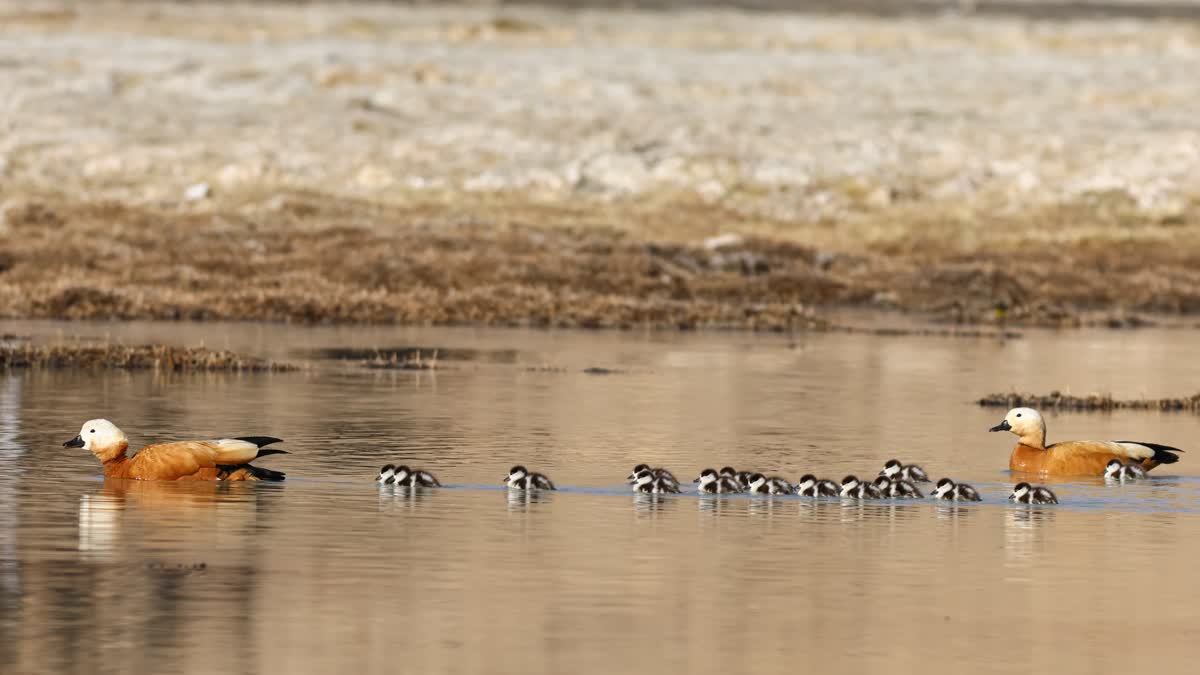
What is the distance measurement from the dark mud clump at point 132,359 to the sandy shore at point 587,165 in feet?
37.0

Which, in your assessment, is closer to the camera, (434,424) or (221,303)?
(434,424)

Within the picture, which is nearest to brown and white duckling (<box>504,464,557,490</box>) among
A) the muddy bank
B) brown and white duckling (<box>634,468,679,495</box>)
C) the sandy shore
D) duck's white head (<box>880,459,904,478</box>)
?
brown and white duckling (<box>634,468,679,495</box>)

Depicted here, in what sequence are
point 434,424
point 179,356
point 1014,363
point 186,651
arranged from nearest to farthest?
1. point 186,651
2. point 434,424
3. point 179,356
4. point 1014,363

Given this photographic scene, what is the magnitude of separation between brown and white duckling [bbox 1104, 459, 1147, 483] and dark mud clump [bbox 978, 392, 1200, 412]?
8670 mm

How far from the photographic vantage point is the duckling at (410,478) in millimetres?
22984

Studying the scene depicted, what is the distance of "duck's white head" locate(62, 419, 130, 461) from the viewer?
22.9 m

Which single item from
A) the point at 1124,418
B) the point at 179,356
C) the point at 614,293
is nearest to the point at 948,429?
the point at 1124,418

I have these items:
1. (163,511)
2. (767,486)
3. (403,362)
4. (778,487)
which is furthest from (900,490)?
(403,362)

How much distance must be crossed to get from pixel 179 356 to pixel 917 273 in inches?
1131

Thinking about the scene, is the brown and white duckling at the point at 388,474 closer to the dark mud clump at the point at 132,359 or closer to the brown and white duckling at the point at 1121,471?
the brown and white duckling at the point at 1121,471

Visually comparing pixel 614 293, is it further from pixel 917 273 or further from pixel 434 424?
pixel 434 424

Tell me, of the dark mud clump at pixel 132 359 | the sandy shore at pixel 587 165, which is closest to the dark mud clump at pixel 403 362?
the dark mud clump at pixel 132 359

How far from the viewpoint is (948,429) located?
3034 centimetres

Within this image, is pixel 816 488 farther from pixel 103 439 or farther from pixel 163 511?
pixel 103 439
